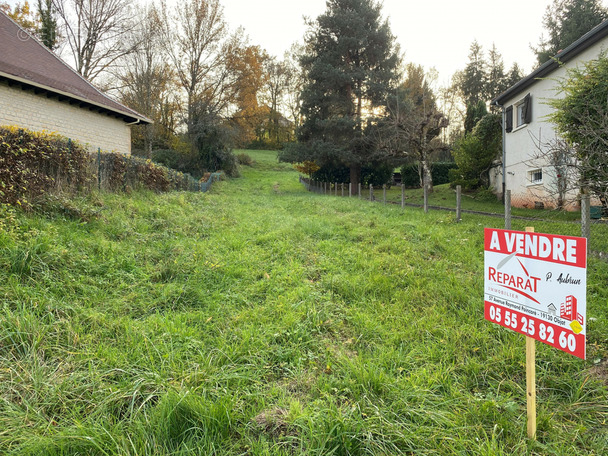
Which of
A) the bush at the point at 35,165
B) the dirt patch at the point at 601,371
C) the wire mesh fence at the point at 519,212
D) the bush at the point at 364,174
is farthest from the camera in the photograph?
the bush at the point at 364,174

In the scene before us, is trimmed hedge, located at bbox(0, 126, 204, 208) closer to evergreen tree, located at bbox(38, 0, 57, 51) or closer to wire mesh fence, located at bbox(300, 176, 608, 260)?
wire mesh fence, located at bbox(300, 176, 608, 260)

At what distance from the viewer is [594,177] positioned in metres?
5.25

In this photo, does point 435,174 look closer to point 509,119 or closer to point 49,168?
point 509,119

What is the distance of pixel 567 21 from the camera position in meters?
23.8

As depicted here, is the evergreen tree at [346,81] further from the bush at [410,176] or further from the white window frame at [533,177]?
the white window frame at [533,177]

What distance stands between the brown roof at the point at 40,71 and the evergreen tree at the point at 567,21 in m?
26.4

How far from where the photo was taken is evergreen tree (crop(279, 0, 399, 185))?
842 inches

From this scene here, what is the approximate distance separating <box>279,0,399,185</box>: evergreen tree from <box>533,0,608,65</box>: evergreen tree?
36.2ft

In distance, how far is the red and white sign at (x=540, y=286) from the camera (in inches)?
67.4

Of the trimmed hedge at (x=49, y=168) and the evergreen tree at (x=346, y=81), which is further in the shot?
the evergreen tree at (x=346, y=81)

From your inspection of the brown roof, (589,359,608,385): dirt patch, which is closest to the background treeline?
the brown roof

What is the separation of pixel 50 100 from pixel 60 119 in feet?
2.31

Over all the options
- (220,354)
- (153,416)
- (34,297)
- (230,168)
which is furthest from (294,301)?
(230,168)

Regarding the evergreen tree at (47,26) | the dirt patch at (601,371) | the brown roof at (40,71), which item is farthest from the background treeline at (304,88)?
the dirt patch at (601,371)
